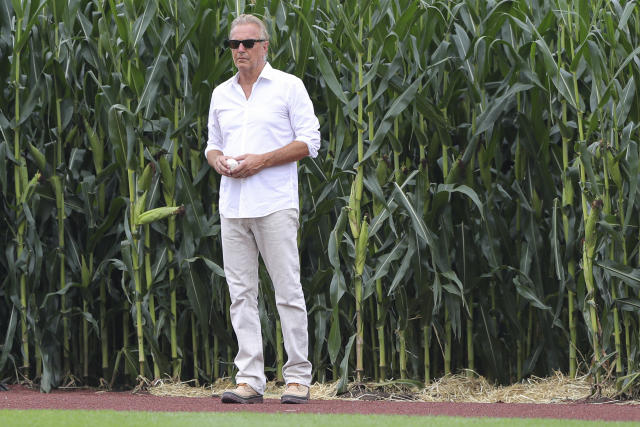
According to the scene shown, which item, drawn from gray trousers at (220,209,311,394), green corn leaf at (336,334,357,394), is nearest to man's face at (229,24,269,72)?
gray trousers at (220,209,311,394)

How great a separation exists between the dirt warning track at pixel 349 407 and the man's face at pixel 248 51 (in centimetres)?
180

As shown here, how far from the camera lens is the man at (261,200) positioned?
564 cm

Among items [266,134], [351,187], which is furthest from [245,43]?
[351,187]

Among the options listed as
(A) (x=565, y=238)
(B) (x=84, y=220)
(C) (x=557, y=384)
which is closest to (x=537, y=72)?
(A) (x=565, y=238)

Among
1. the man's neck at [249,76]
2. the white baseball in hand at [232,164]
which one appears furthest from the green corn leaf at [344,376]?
the man's neck at [249,76]

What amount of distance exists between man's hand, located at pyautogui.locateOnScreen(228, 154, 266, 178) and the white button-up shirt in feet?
0.17

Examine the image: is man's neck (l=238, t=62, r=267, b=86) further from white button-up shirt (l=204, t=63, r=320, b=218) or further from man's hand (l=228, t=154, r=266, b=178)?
man's hand (l=228, t=154, r=266, b=178)

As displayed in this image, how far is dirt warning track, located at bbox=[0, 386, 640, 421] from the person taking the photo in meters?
5.24

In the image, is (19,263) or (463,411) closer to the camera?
(463,411)

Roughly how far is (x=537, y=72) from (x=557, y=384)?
6.20 ft

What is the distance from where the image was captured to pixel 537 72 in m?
6.52

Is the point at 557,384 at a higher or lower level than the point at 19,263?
lower

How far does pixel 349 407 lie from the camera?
217 inches

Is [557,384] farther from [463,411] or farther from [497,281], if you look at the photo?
[463,411]
